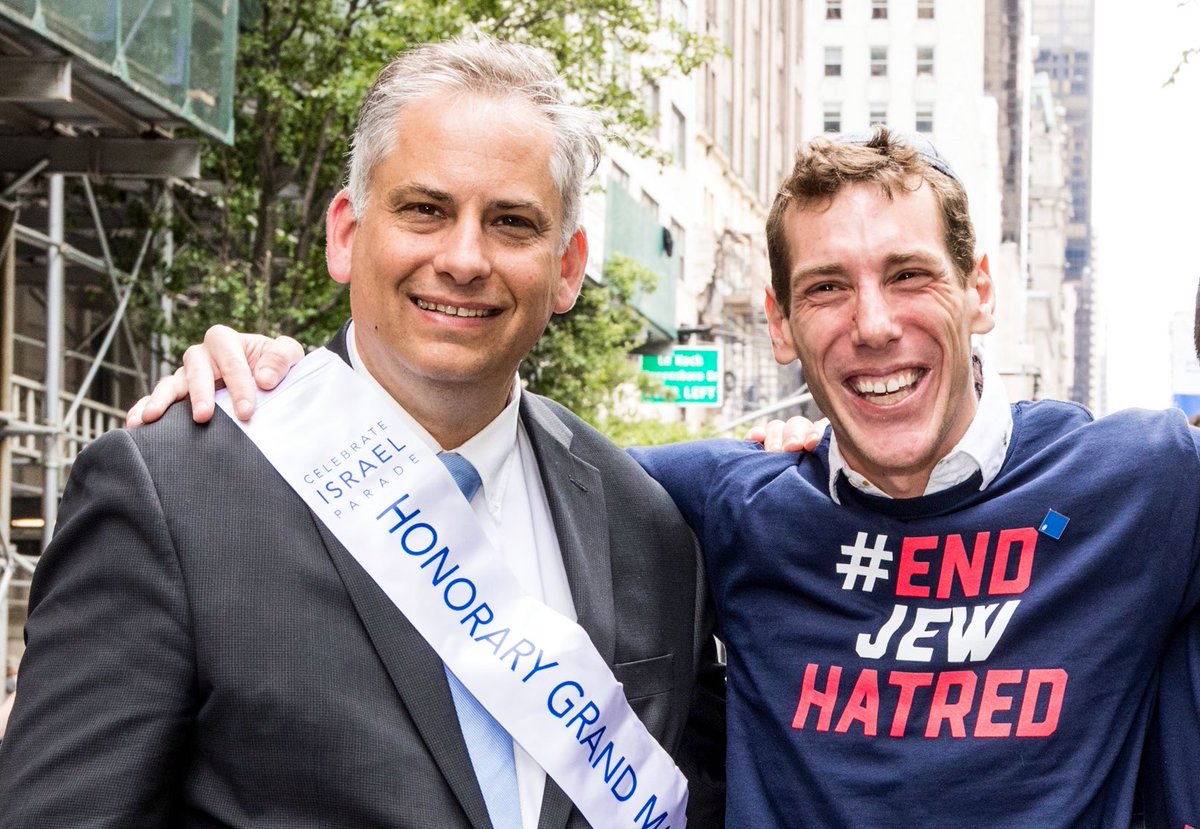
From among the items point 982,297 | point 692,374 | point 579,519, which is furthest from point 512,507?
point 692,374

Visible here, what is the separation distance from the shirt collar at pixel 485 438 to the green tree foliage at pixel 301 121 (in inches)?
397

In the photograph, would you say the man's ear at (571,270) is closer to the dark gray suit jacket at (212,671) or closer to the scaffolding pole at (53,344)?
the dark gray suit jacket at (212,671)

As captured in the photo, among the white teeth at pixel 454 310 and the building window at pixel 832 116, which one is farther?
the building window at pixel 832 116

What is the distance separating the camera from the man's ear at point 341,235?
3.65 metres

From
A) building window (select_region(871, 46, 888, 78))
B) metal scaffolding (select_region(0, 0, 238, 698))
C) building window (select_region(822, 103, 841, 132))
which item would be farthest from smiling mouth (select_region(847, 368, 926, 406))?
building window (select_region(871, 46, 888, 78))

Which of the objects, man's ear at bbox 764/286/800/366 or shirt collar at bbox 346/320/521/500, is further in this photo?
man's ear at bbox 764/286/800/366

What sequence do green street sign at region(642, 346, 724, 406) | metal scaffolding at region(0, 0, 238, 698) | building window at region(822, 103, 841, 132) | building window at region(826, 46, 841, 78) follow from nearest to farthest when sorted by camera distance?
metal scaffolding at region(0, 0, 238, 698) → green street sign at region(642, 346, 724, 406) → building window at region(822, 103, 841, 132) → building window at region(826, 46, 841, 78)

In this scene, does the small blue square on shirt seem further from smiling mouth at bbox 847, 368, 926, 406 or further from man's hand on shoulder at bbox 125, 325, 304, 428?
man's hand on shoulder at bbox 125, 325, 304, 428

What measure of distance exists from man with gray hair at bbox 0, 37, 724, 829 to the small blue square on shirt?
857 millimetres

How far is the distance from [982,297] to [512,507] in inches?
45.9

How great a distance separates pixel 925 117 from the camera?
76.7 meters

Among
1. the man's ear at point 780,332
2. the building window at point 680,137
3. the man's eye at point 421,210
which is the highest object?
the building window at point 680,137

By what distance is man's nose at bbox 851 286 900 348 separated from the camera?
3.62 metres

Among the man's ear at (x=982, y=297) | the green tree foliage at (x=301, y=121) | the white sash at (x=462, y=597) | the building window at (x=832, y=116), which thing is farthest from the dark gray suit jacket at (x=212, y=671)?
the building window at (x=832, y=116)
